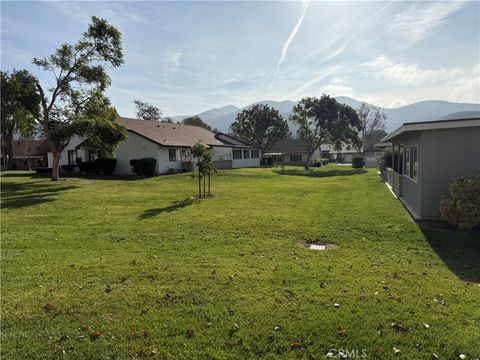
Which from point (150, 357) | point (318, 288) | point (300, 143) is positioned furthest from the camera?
point (300, 143)

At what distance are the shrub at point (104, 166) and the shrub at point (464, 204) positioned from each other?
1001 inches

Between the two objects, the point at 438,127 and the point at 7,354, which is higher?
the point at 438,127

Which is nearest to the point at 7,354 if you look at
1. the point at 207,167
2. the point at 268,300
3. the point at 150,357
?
the point at 150,357

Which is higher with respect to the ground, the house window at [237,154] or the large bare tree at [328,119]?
the large bare tree at [328,119]

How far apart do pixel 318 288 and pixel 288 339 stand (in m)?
1.49

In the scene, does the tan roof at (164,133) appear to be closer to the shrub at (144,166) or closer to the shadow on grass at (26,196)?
the shrub at (144,166)

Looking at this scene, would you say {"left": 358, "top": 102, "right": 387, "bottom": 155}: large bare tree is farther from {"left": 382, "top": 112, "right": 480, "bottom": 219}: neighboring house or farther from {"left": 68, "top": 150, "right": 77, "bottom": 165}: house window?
{"left": 382, "top": 112, "right": 480, "bottom": 219}: neighboring house

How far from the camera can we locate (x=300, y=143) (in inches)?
2594

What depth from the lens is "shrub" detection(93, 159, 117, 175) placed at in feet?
93.7

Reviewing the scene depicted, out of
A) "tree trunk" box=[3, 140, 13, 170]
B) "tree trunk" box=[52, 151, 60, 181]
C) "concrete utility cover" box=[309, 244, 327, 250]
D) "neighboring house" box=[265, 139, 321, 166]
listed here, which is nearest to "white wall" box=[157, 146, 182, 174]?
"tree trunk" box=[52, 151, 60, 181]

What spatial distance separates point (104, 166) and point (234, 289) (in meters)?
26.1

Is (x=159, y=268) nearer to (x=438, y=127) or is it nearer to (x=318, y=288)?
(x=318, y=288)

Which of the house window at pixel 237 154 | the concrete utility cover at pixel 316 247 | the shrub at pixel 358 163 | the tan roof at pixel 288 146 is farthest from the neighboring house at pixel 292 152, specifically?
the concrete utility cover at pixel 316 247

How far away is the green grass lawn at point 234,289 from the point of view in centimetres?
372
